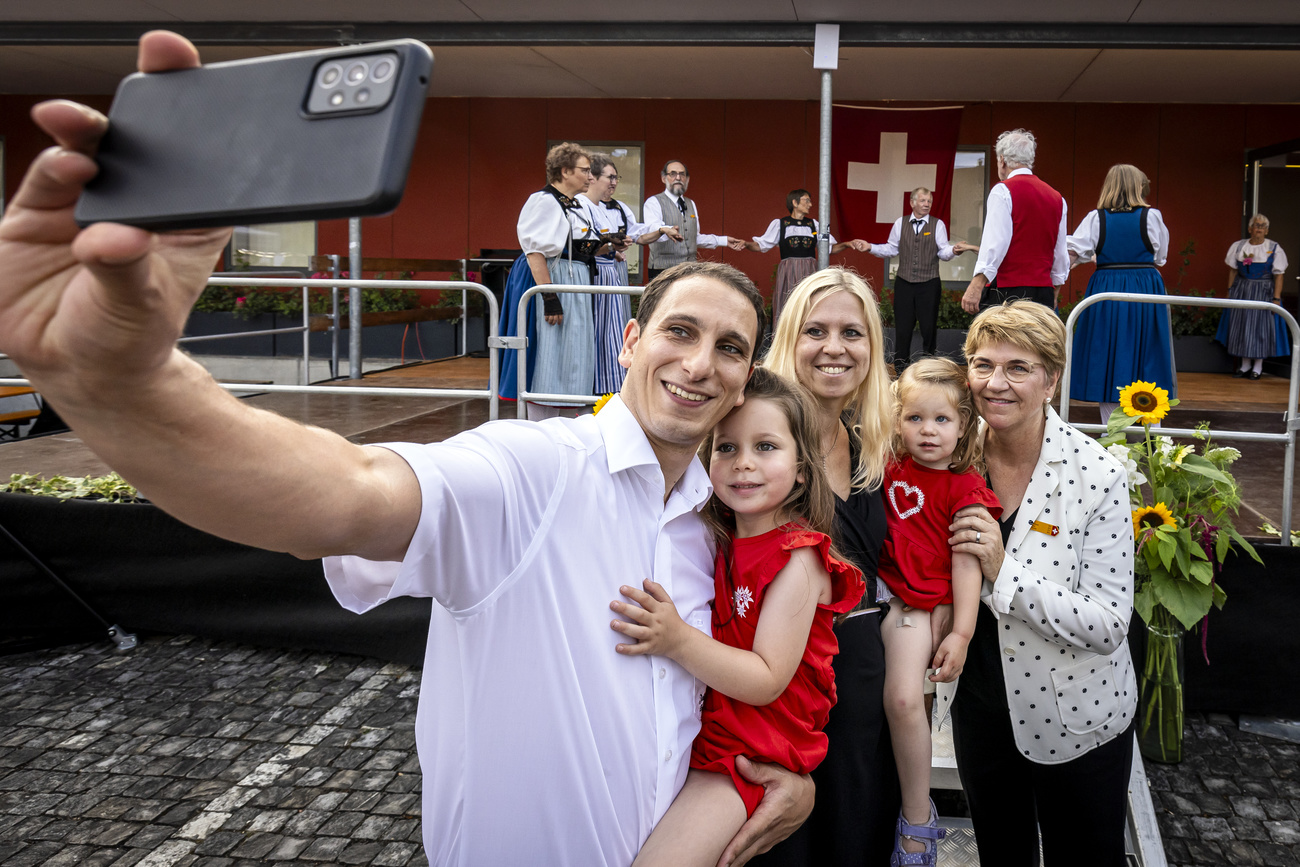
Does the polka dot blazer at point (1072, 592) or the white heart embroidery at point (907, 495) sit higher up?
the white heart embroidery at point (907, 495)

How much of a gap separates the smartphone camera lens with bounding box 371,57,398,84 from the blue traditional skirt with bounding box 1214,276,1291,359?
36.2ft

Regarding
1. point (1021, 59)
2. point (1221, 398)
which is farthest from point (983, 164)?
point (1221, 398)

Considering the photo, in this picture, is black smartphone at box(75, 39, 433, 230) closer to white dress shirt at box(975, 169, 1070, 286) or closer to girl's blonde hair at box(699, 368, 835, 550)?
girl's blonde hair at box(699, 368, 835, 550)

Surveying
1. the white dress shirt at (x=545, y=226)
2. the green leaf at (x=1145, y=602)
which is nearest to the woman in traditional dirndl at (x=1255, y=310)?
the white dress shirt at (x=545, y=226)

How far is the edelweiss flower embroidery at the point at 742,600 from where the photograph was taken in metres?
1.50

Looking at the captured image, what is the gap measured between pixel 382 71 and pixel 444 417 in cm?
640

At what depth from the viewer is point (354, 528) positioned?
35.4 inches

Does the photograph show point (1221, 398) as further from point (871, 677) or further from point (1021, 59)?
point (871, 677)

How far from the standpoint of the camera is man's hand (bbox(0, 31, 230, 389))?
59 cm

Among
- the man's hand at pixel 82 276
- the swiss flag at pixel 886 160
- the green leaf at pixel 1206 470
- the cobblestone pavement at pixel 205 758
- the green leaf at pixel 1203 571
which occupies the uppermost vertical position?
the swiss flag at pixel 886 160

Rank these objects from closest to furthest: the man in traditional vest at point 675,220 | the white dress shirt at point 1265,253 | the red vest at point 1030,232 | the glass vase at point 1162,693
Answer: the glass vase at point 1162,693 < the red vest at point 1030,232 < the man in traditional vest at point 675,220 < the white dress shirt at point 1265,253

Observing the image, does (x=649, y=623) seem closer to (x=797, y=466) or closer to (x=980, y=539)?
(x=797, y=466)

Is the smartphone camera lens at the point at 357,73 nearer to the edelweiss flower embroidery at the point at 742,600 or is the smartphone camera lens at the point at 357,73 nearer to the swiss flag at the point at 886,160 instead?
the edelweiss flower embroidery at the point at 742,600

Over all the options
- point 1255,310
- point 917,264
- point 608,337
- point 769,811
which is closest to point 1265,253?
point 1255,310
